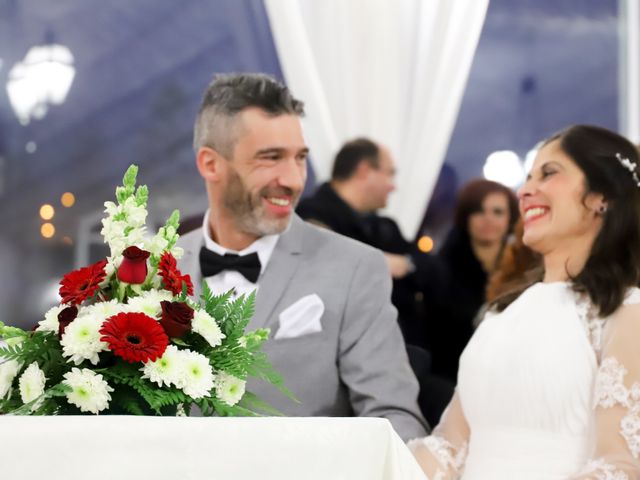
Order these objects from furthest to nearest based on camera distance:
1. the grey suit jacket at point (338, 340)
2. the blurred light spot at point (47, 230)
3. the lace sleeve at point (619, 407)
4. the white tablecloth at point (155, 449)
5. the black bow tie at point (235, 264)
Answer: the blurred light spot at point (47, 230)
the black bow tie at point (235, 264)
the grey suit jacket at point (338, 340)
the lace sleeve at point (619, 407)
the white tablecloth at point (155, 449)

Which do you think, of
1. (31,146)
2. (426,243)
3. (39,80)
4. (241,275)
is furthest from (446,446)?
(39,80)

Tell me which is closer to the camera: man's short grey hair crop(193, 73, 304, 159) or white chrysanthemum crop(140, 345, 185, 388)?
white chrysanthemum crop(140, 345, 185, 388)

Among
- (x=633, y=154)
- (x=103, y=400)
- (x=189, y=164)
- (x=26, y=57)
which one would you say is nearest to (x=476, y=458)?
(x=633, y=154)

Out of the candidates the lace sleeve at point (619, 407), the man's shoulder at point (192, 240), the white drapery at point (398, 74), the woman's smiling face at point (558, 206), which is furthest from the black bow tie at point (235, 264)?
the white drapery at point (398, 74)

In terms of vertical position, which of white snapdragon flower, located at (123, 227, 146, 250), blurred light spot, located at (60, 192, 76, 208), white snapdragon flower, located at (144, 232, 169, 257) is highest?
blurred light spot, located at (60, 192, 76, 208)

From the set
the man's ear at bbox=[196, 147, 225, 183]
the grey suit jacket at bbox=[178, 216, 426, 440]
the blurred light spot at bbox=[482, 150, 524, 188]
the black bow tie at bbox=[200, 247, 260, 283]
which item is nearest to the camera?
the grey suit jacket at bbox=[178, 216, 426, 440]

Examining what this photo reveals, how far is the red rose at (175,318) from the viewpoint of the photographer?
1624 mm

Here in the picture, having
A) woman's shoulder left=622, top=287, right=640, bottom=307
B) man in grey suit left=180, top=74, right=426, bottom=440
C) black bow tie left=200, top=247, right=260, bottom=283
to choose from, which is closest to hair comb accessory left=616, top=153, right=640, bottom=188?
woman's shoulder left=622, top=287, right=640, bottom=307

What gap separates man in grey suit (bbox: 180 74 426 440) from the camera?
8.26ft

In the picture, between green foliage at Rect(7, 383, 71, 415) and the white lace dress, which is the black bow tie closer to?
the white lace dress

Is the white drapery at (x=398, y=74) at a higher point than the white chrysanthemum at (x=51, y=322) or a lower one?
higher

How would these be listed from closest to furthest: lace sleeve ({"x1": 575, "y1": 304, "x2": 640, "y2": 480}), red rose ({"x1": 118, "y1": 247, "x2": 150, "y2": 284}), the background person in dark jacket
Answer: red rose ({"x1": 118, "y1": 247, "x2": 150, "y2": 284}) < lace sleeve ({"x1": 575, "y1": 304, "x2": 640, "y2": 480}) < the background person in dark jacket

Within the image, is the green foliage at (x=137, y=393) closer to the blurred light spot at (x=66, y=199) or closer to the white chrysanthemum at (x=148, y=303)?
the white chrysanthemum at (x=148, y=303)

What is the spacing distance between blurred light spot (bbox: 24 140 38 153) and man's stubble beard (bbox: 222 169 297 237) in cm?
193
